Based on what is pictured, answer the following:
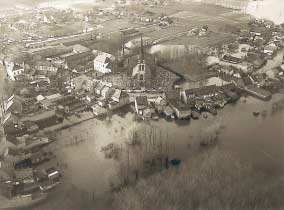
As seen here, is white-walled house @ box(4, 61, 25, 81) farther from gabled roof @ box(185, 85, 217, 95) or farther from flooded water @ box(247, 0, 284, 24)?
flooded water @ box(247, 0, 284, 24)

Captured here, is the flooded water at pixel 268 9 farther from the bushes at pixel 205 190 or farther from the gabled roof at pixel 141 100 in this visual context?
the bushes at pixel 205 190

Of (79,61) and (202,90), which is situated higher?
(79,61)

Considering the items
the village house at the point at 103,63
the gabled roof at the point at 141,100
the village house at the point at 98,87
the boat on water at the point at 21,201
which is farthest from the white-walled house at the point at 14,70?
the boat on water at the point at 21,201

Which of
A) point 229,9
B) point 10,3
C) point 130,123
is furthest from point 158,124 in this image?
point 10,3

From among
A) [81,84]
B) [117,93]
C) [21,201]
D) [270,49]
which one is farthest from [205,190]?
[270,49]

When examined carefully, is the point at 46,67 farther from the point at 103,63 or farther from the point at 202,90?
the point at 202,90

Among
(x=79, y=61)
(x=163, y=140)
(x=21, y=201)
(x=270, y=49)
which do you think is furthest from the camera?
(x=270, y=49)
